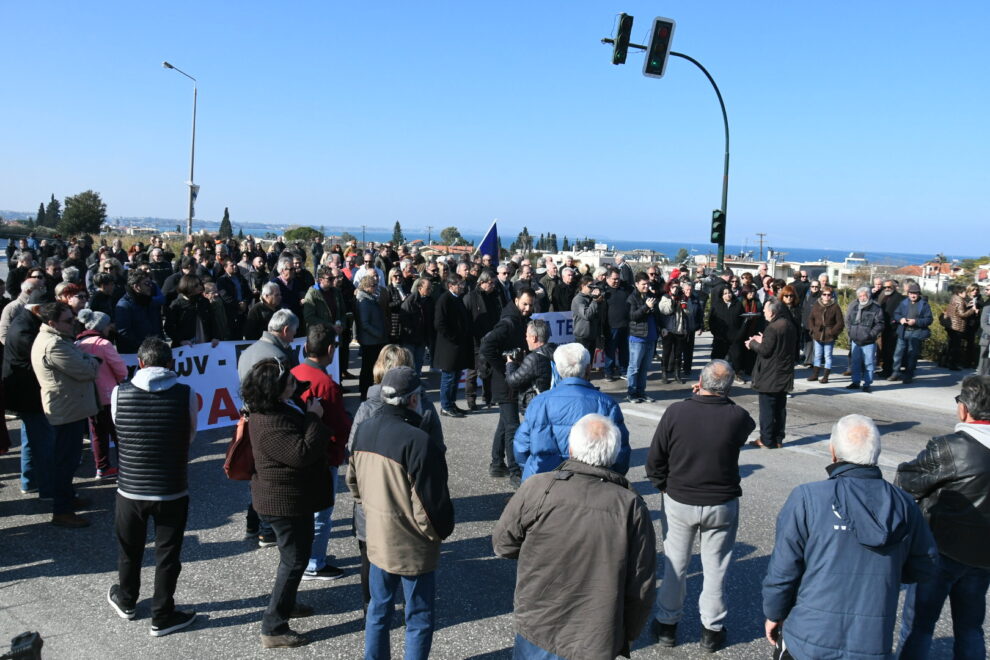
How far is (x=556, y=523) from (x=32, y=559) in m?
4.47

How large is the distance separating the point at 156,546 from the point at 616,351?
9466mm

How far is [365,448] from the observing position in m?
3.86

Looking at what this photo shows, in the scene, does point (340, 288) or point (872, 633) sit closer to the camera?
Answer: point (872, 633)

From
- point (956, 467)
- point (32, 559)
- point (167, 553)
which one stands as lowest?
point (32, 559)

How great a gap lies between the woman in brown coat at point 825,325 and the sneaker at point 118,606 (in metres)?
11.9

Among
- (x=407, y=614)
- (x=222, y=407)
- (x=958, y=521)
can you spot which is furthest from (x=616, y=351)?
(x=407, y=614)

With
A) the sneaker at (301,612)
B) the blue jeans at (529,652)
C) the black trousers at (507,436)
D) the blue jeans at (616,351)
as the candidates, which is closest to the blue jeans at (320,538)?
the sneaker at (301,612)

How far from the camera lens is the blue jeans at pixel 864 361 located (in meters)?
12.7

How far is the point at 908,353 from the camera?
13680 millimetres

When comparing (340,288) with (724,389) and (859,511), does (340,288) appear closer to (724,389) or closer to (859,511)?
(724,389)

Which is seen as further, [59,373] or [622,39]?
[622,39]

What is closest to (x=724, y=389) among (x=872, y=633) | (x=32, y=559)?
(x=872, y=633)

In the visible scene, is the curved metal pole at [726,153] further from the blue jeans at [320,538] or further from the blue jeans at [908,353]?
the blue jeans at [320,538]

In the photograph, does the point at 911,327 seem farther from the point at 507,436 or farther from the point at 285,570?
the point at 285,570
